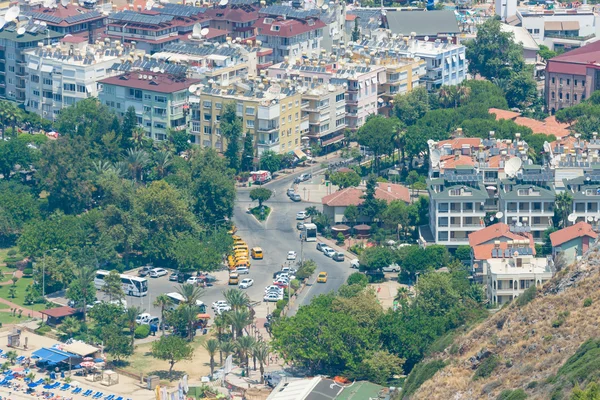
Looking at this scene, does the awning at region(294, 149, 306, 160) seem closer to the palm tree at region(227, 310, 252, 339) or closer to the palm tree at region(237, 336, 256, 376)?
the palm tree at region(227, 310, 252, 339)

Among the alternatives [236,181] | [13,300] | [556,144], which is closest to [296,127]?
[236,181]

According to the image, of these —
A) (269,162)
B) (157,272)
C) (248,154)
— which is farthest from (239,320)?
(248,154)

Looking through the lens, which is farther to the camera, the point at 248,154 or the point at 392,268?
the point at 248,154

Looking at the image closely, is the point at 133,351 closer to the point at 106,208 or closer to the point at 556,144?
the point at 106,208

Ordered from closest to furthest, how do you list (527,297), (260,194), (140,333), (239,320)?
(527,297) < (239,320) < (140,333) < (260,194)

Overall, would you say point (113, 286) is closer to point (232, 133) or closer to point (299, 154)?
point (232, 133)

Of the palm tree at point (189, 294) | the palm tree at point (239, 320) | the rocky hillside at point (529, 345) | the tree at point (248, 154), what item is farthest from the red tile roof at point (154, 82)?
the rocky hillside at point (529, 345)

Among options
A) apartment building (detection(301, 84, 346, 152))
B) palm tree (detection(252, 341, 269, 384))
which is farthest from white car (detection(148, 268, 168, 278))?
apartment building (detection(301, 84, 346, 152))
